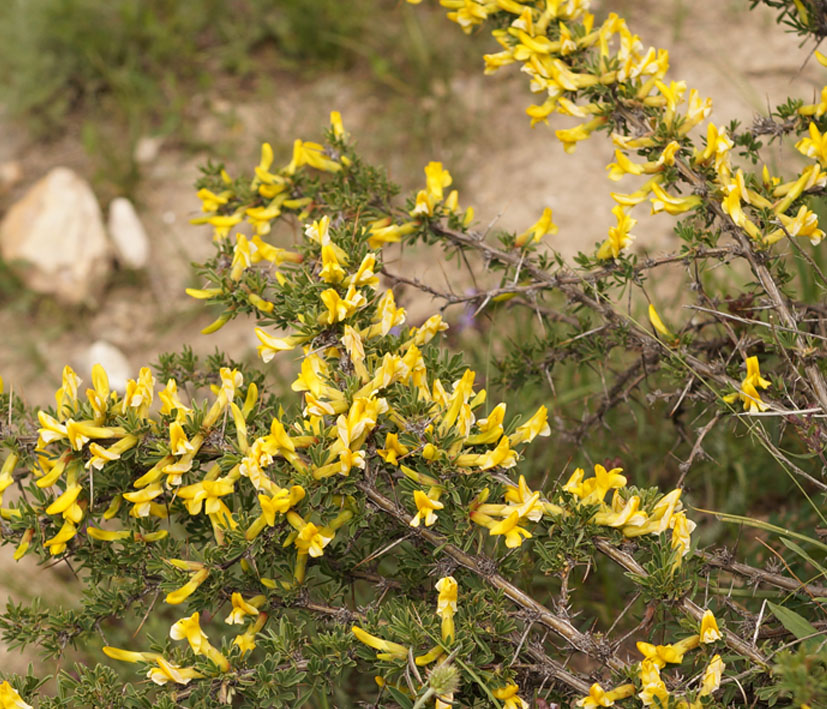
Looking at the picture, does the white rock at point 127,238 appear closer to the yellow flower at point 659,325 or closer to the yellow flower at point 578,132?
the yellow flower at point 578,132

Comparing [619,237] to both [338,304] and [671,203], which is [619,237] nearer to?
[671,203]

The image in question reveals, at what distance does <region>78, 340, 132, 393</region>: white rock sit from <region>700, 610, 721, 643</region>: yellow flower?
8.87ft

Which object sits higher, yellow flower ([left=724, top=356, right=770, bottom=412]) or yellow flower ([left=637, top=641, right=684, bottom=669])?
yellow flower ([left=724, top=356, right=770, bottom=412])

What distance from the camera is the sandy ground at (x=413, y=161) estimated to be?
3627 millimetres

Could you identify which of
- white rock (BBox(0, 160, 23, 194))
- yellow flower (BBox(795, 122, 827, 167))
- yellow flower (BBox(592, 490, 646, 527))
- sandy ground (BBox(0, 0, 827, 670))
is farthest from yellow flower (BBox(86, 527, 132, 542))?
white rock (BBox(0, 160, 23, 194))

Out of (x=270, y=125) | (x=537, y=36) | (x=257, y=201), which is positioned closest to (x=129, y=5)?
(x=270, y=125)

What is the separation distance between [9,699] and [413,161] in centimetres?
304

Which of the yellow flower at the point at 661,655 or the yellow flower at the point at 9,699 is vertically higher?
the yellow flower at the point at 661,655

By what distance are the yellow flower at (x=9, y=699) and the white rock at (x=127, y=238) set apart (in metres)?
2.81

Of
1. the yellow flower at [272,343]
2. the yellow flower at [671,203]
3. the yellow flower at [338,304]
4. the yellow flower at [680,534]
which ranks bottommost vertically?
the yellow flower at [680,534]

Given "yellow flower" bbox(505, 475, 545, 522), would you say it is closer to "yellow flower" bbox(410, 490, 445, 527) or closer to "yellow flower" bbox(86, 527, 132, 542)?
"yellow flower" bbox(410, 490, 445, 527)

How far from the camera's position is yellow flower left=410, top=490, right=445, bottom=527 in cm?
120

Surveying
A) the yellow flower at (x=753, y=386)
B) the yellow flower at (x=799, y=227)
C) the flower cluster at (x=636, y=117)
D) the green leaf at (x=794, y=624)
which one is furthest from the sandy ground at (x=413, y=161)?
the green leaf at (x=794, y=624)

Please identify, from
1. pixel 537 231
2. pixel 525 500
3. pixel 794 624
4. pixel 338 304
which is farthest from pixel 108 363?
pixel 794 624
